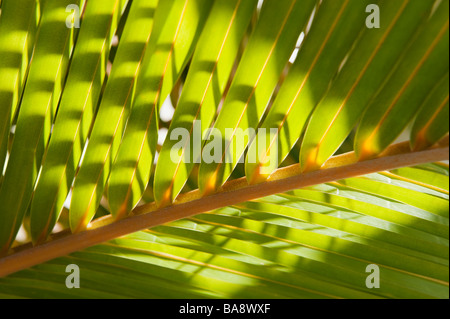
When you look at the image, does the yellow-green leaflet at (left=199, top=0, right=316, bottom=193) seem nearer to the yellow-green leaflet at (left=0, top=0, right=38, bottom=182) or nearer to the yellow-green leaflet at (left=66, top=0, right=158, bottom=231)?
the yellow-green leaflet at (left=66, top=0, right=158, bottom=231)

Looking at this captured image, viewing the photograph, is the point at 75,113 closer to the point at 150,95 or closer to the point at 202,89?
the point at 150,95

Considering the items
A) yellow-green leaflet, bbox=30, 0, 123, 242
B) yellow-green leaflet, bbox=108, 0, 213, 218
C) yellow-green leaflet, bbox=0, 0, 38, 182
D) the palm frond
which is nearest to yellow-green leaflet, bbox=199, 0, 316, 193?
the palm frond

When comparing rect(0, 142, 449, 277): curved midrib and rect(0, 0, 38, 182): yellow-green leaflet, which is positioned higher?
rect(0, 0, 38, 182): yellow-green leaflet

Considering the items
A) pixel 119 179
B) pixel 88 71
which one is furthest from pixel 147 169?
pixel 88 71

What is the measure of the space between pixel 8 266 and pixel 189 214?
407 mm

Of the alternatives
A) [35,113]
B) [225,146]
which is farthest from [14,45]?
[225,146]

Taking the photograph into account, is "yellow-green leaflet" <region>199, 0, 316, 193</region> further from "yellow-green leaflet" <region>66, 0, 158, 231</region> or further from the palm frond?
"yellow-green leaflet" <region>66, 0, 158, 231</region>

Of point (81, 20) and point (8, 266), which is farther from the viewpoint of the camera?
point (8, 266)

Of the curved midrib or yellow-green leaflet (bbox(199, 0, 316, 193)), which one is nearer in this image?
yellow-green leaflet (bbox(199, 0, 316, 193))

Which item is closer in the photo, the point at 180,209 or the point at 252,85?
the point at 252,85

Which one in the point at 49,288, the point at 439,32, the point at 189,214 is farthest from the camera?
the point at 49,288

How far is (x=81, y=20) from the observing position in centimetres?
86

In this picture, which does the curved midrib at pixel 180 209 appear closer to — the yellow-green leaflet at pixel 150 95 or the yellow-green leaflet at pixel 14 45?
the yellow-green leaflet at pixel 150 95

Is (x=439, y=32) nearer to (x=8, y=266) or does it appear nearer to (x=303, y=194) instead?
Result: (x=303, y=194)
